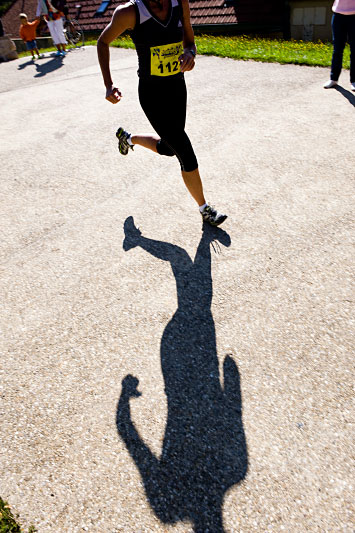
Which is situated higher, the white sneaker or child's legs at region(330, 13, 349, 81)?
child's legs at region(330, 13, 349, 81)

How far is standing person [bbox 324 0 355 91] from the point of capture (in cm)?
627

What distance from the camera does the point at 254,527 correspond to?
6.35 feet

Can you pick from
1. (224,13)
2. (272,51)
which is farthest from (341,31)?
(224,13)

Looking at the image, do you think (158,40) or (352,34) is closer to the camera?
(158,40)

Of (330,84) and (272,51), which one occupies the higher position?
(272,51)

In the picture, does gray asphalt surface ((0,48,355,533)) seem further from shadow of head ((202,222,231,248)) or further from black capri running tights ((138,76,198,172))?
black capri running tights ((138,76,198,172))

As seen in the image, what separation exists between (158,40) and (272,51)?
7.30 metres

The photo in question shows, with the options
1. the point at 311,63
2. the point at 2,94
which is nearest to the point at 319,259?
the point at 311,63

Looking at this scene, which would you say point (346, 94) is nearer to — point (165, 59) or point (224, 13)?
point (165, 59)

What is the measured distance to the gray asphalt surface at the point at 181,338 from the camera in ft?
6.86

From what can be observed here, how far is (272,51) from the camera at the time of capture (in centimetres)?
966

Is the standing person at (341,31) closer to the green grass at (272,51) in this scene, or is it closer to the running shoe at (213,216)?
the green grass at (272,51)

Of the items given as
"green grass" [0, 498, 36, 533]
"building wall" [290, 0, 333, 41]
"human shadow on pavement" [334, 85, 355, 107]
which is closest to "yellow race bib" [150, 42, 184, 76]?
"green grass" [0, 498, 36, 533]

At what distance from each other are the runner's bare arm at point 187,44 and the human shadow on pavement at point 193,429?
1928mm
